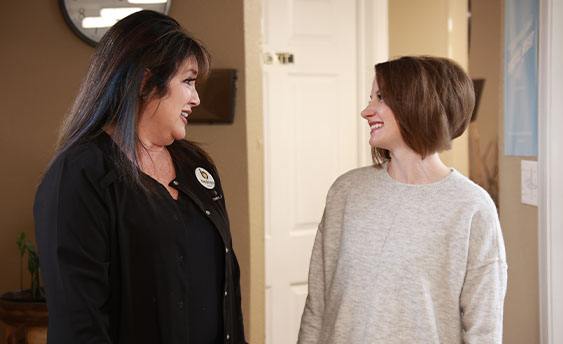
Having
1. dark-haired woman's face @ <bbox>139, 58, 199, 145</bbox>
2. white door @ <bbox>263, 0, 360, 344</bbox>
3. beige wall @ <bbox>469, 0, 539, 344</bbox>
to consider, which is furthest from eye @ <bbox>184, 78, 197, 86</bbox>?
white door @ <bbox>263, 0, 360, 344</bbox>

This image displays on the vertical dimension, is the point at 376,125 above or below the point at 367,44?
below

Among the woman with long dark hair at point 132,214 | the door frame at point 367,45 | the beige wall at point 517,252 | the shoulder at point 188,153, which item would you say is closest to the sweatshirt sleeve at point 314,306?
the woman with long dark hair at point 132,214

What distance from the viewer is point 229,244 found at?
155 centimetres

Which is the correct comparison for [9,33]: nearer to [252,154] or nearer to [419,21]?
[252,154]

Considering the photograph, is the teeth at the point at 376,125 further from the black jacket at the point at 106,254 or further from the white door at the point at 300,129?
the white door at the point at 300,129

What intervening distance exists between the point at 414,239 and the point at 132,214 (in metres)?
0.62

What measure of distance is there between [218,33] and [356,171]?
2.95 ft

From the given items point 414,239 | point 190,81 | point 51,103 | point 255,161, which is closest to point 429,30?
point 255,161

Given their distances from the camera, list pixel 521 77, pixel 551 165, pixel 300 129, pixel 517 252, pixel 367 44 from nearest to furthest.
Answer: pixel 551 165 → pixel 521 77 → pixel 517 252 → pixel 300 129 → pixel 367 44

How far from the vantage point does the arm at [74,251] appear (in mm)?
1277

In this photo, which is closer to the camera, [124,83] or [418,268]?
[124,83]

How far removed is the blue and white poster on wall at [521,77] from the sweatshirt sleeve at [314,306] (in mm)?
985

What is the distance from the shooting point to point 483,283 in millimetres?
1493

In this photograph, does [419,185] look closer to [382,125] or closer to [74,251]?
[382,125]
